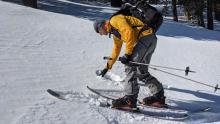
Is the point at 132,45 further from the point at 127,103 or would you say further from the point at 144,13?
the point at 127,103

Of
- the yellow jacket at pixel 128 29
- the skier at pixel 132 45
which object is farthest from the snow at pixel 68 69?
the yellow jacket at pixel 128 29

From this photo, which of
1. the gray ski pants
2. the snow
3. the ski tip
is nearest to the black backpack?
the gray ski pants

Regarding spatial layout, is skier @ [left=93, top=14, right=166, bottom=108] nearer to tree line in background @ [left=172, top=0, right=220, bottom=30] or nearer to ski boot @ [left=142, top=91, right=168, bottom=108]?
ski boot @ [left=142, top=91, right=168, bottom=108]

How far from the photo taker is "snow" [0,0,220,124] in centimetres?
712

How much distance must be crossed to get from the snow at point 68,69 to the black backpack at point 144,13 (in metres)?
1.50

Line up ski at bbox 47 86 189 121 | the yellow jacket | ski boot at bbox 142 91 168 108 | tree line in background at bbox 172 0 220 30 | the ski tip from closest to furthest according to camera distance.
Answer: the yellow jacket
ski at bbox 47 86 189 121
the ski tip
ski boot at bbox 142 91 168 108
tree line in background at bbox 172 0 220 30

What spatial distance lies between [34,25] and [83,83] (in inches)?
194

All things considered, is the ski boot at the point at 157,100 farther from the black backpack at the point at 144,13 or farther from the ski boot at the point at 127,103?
the black backpack at the point at 144,13

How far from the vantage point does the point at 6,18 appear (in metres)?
13.6

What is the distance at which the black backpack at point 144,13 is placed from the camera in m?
7.60

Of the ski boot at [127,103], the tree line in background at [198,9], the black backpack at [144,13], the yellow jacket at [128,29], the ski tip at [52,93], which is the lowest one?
the tree line in background at [198,9]

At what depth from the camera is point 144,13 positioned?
301 inches

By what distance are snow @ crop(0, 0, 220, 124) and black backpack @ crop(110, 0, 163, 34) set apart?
1.50 meters

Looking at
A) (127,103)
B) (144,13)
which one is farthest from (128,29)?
(127,103)
